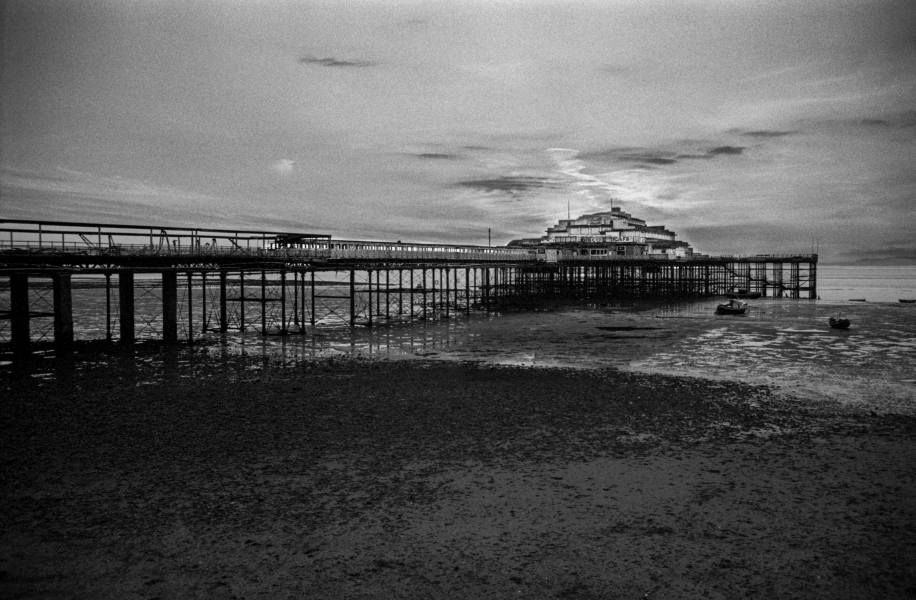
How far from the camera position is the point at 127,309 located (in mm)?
30969

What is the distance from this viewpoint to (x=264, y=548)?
28.6ft

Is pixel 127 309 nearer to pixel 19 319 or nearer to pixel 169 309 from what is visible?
pixel 169 309

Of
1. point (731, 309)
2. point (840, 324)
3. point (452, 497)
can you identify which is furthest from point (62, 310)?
point (731, 309)

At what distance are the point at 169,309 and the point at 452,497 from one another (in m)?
25.5

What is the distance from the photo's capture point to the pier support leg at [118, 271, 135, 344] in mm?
30172

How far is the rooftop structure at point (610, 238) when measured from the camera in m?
96.3

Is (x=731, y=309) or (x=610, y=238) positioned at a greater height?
(x=610, y=238)

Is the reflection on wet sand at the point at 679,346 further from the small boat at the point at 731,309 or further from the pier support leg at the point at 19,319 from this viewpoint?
the pier support leg at the point at 19,319

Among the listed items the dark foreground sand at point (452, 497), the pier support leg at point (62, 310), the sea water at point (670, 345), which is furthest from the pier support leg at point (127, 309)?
the dark foreground sand at point (452, 497)

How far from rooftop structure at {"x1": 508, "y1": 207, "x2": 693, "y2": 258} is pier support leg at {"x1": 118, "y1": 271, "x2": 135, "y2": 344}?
74161 millimetres

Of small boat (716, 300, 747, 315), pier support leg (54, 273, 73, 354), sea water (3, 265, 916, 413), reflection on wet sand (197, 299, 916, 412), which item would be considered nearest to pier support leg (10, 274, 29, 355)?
pier support leg (54, 273, 73, 354)

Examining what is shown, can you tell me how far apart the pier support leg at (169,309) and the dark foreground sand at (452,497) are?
505 inches

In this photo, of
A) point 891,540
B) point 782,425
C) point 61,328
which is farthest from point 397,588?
point 61,328

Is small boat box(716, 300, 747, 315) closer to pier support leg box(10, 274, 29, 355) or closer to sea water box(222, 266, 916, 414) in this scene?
sea water box(222, 266, 916, 414)
